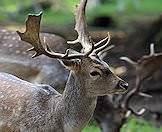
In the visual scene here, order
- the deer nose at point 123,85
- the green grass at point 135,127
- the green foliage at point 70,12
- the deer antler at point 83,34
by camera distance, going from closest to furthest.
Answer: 1. the deer nose at point 123,85
2. the deer antler at point 83,34
3. the green grass at point 135,127
4. the green foliage at point 70,12

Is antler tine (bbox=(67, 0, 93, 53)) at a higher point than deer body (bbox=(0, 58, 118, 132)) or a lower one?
higher

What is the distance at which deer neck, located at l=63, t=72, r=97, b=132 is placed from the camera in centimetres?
488

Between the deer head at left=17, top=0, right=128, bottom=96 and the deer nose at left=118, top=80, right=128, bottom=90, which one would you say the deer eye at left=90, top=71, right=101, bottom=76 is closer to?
the deer head at left=17, top=0, right=128, bottom=96

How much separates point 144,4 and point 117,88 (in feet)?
56.0

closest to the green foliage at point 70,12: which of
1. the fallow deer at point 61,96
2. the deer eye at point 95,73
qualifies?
the fallow deer at point 61,96

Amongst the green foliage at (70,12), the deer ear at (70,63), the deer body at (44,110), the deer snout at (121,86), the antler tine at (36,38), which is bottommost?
the green foliage at (70,12)

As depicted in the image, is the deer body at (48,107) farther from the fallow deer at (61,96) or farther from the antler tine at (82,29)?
the antler tine at (82,29)

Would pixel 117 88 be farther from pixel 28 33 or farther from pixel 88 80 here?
pixel 28 33

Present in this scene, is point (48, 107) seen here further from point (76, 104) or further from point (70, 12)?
point (70, 12)

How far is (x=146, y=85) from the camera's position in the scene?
1105 centimetres

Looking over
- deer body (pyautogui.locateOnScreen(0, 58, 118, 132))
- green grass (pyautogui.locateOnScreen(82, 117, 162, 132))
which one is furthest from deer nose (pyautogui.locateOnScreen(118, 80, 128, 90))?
green grass (pyautogui.locateOnScreen(82, 117, 162, 132))

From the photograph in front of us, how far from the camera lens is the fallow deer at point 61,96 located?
4.79 metres

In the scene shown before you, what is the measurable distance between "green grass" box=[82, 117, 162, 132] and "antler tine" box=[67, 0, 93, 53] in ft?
8.54

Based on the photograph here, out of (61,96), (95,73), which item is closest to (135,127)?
(61,96)
